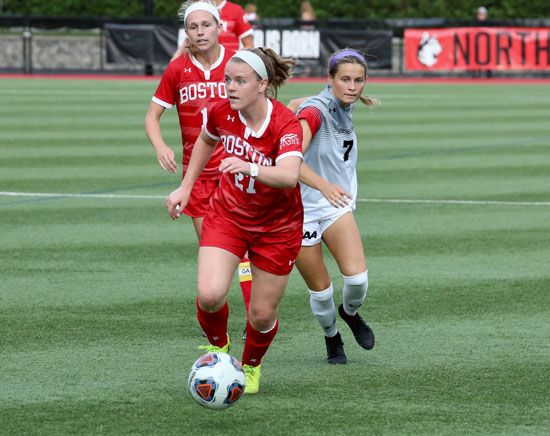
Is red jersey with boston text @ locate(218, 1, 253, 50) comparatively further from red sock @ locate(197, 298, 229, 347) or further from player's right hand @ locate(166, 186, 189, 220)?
red sock @ locate(197, 298, 229, 347)

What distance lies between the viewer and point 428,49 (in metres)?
38.7

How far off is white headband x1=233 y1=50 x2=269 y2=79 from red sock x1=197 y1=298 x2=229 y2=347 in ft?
4.28

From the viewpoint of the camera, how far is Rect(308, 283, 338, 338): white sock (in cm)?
771

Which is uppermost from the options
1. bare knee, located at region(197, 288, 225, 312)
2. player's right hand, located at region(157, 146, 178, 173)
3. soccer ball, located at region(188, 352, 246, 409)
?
player's right hand, located at region(157, 146, 178, 173)

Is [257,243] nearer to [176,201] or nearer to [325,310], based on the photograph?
[176,201]

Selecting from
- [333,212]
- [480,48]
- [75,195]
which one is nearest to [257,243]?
[333,212]

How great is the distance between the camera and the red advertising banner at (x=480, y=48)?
37656mm

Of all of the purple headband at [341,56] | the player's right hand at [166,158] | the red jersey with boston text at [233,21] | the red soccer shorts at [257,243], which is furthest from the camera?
the red jersey with boston text at [233,21]

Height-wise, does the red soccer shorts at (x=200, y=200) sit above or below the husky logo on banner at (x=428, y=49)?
below

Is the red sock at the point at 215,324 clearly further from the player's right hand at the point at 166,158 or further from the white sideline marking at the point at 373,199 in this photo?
the white sideline marking at the point at 373,199

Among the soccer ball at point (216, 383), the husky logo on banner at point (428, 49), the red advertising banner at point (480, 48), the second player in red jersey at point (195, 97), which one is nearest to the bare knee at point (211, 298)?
the soccer ball at point (216, 383)

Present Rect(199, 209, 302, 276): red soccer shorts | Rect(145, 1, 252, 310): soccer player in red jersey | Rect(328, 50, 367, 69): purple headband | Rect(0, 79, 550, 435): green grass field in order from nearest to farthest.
→ Rect(0, 79, 550, 435): green grass field < Rect(199, 209, 302, 276): red soccer shorts < Rect(328, 50, 367, 69): purple headband < Rect(145, 1, 252, 310): soccer player in red jersey

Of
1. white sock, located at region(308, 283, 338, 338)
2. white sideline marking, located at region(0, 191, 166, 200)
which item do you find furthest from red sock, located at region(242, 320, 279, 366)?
white sideline marking, located at region(0, 191, 166, 200)

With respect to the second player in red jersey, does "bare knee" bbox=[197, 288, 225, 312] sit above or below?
below
